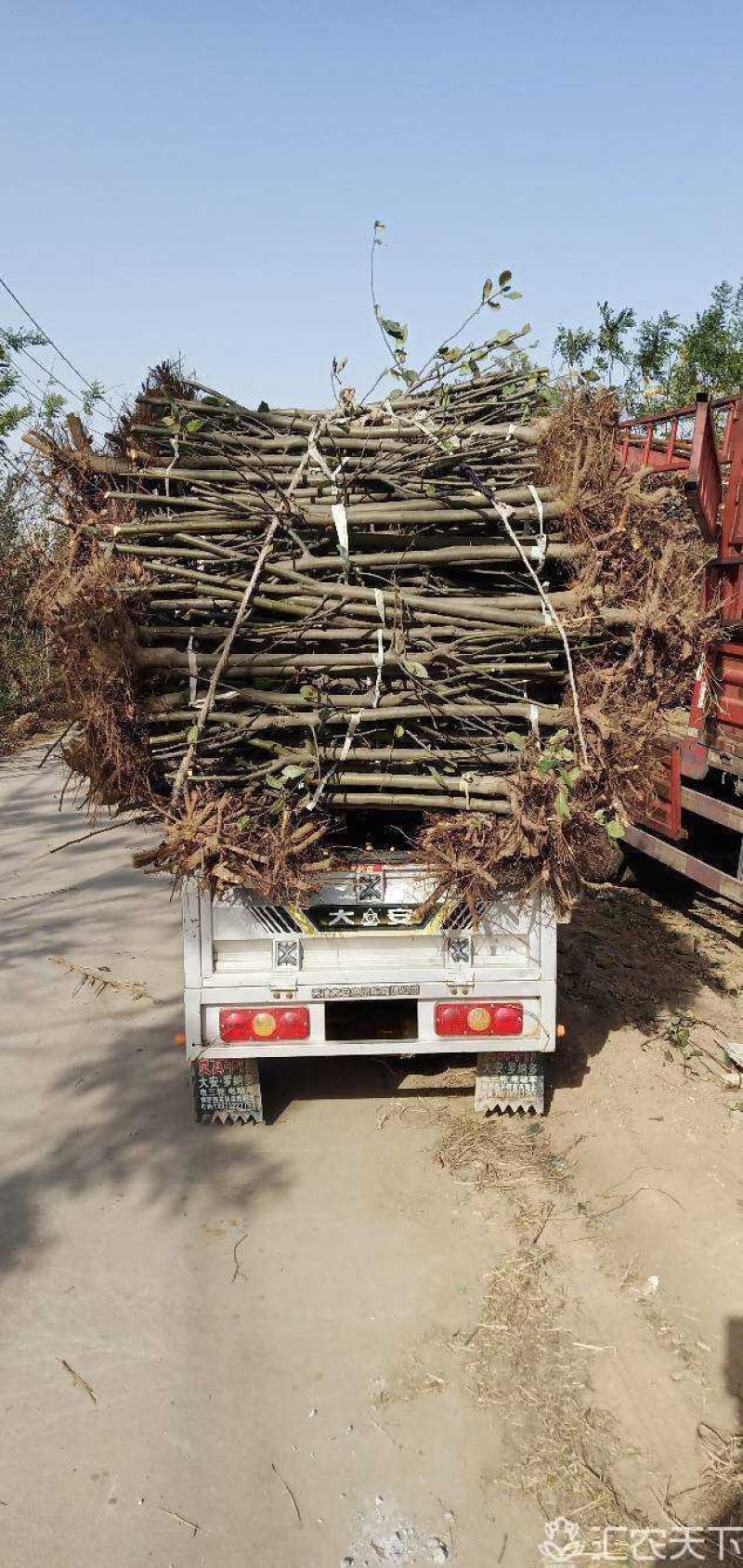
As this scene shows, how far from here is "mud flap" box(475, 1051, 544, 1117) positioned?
426 cm

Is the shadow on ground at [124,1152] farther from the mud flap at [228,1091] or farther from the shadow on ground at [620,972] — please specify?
the shadow on ground at [620,972]

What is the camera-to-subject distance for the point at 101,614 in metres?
3.41

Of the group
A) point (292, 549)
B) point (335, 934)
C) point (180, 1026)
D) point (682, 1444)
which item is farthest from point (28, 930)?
point (682, 1444)

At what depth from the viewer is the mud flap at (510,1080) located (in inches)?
168

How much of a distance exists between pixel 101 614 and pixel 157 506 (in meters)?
0.67

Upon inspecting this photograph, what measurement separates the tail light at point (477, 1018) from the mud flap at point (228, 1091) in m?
0.76

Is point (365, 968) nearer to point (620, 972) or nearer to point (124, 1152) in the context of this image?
point (124, 1152)

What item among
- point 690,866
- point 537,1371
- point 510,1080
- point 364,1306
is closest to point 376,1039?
point 510,1080

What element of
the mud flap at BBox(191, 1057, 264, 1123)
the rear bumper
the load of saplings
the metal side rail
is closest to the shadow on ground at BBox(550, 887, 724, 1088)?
the metal side rail

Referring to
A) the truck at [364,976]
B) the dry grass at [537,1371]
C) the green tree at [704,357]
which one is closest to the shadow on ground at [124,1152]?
the truck at [364,976]

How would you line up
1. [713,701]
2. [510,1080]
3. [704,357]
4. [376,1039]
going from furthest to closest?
[704,357] < [713,701] < [510,1080] < [376,1039]

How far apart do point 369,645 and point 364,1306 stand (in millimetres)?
2138

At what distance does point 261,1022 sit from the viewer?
13.0ft

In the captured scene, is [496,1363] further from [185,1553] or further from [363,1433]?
[185,1553]
